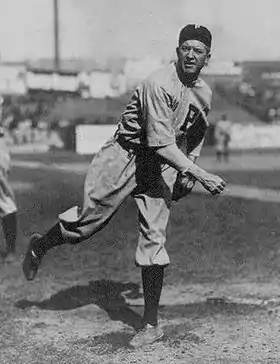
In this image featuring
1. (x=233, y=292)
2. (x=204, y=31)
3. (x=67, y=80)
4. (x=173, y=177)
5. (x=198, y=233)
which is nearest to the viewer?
(x=204, y=31)

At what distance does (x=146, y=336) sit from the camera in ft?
14.5

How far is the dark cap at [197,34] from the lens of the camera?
4.30 m

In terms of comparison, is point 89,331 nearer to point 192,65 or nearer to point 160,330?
point 160,330

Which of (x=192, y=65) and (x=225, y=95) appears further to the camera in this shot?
(x=225, y=95)

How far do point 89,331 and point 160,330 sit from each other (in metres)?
0.49

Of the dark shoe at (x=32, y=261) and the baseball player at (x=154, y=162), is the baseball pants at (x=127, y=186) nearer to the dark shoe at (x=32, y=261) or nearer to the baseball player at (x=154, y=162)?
the baseball player at (x=154, y=162)

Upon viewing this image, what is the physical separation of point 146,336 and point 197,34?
1806 mm

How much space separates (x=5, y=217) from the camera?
23.7 feet

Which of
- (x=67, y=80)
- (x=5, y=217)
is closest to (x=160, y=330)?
(x=5, y=217)

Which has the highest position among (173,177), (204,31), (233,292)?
(204,31)

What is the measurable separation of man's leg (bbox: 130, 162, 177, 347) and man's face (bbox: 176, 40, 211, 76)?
Result: 688 mm

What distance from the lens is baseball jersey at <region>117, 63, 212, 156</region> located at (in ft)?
14.1

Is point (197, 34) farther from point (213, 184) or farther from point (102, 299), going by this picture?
point (102, 299)

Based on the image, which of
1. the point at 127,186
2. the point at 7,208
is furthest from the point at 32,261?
the point at 7,208
